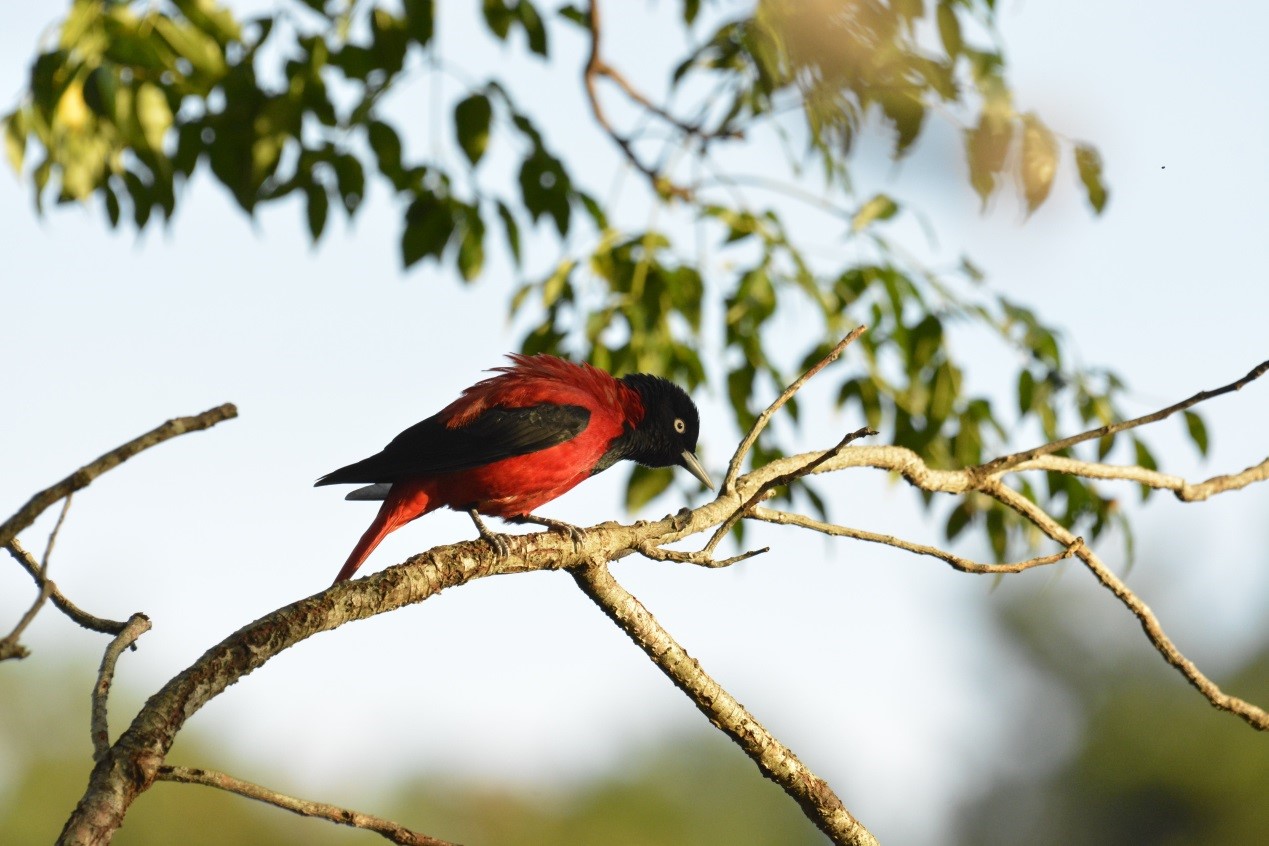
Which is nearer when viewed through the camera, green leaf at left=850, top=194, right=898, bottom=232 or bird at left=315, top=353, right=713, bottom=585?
bird at left=315, top=353, right=713, bottom=585

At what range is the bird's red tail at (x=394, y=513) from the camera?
4.70m

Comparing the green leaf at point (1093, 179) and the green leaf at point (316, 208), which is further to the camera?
the green leaf at point (316, 208)

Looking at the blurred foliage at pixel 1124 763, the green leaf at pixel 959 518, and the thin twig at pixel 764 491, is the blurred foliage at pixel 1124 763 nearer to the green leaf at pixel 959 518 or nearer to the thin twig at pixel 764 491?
the green leaf at pixel 959 518

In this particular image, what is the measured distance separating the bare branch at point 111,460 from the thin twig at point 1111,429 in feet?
7.48

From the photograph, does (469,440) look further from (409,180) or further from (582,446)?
(409,180)

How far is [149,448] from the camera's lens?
5.90 ft

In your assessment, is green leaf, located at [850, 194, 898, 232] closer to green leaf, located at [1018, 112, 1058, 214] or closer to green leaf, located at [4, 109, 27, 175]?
green leaf, located at [1018, 112, 1058, 214]

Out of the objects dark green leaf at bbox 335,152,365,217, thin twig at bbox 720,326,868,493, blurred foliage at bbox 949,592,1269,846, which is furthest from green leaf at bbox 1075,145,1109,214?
blurred foliage at bbox 949,592,1269,846

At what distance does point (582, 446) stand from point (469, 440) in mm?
499

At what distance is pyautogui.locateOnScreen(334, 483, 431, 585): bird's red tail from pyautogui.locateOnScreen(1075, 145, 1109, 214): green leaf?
8.81 feet

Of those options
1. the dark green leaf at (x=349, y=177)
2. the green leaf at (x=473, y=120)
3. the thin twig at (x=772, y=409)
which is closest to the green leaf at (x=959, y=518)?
the thin twig at (x=772, y=409)

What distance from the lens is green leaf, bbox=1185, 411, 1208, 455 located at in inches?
201

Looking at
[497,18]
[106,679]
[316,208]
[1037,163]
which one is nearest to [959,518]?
[1037,163]

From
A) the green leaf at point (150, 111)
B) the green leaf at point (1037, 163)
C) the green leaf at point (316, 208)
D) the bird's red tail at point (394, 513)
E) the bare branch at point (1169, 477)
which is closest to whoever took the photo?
the bare branch at point (1169, 477)
